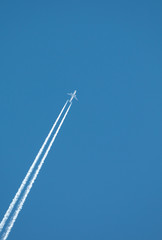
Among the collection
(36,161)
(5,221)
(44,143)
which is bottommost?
(5,221)

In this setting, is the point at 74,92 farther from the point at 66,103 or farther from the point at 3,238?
the point at 3,238

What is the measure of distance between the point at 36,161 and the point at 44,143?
4.49m

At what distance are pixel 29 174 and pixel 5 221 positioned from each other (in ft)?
24.2

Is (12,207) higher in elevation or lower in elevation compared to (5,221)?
higher

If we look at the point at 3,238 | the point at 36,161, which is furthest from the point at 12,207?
the point at 36,161

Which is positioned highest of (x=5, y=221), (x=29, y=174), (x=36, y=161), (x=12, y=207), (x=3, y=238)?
(x=36, y=161)

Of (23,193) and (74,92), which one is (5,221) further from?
(74,92)

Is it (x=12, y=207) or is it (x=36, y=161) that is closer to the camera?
(x=12, y=207)

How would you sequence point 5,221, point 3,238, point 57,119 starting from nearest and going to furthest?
point 3,238 → point 5,221 → point 57,119

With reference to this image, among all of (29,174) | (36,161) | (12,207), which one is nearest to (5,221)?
(12,207)

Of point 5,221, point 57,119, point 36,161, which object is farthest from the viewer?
point 57,119

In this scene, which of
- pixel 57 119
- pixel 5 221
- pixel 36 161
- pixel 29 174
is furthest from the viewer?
pixel 57 119

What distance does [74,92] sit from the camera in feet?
156

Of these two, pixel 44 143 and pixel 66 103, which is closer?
pixel 44 143
